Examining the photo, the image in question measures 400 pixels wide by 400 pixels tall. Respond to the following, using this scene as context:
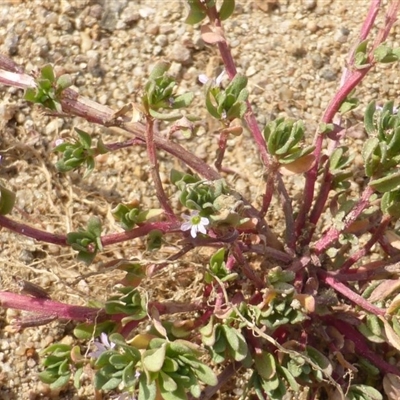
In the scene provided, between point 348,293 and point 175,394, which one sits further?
point 348,293

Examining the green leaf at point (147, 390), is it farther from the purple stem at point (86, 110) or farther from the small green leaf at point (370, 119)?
the small green leaf at point (370, 119)

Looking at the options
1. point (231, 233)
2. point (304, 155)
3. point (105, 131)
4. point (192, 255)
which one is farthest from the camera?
point (105, 131)

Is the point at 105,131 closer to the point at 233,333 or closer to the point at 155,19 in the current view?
→ the point at 155,19

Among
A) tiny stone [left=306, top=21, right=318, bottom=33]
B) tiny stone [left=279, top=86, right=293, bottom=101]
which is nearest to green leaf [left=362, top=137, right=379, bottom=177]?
tiny stone [left=279, top=86, right=293, bottom=101]

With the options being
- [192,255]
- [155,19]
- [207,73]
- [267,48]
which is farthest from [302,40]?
[192,255]

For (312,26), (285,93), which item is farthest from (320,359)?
(312,26)

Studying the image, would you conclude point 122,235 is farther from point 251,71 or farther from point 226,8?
point 251,71

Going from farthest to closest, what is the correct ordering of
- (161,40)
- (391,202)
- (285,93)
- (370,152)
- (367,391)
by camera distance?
1. (161,40)
2. (285,93)
3. (367,391)
4. (391,202)
5. (370,152)

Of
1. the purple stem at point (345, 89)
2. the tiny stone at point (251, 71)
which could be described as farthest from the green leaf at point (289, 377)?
the tiny stone at point (251, 71)
